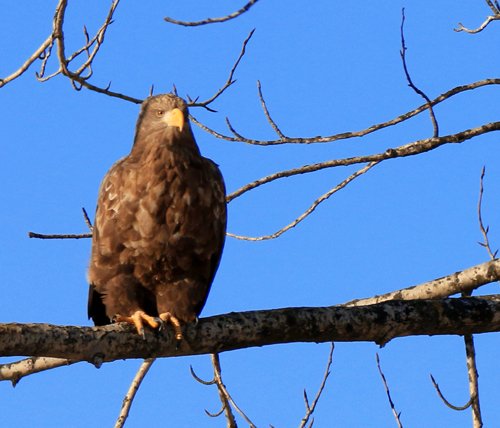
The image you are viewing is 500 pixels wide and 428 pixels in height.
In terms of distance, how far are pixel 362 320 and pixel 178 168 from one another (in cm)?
133

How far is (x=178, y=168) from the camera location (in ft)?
16.8

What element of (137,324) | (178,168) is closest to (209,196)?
(178,168)

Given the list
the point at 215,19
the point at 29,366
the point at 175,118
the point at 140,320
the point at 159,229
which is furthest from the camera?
the point at 175,118

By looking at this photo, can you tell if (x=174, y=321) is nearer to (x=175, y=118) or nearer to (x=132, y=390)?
(x=132, y=390)

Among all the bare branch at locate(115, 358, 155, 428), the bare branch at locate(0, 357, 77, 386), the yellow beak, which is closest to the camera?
the bare branch at locate(0, 357, 77, 386)

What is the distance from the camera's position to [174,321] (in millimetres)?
4707

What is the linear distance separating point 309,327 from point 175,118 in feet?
4.91

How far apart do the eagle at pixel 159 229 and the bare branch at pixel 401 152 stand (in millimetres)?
440

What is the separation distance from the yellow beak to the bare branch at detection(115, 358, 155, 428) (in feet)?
4.12

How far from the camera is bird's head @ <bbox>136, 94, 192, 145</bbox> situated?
17.3ft

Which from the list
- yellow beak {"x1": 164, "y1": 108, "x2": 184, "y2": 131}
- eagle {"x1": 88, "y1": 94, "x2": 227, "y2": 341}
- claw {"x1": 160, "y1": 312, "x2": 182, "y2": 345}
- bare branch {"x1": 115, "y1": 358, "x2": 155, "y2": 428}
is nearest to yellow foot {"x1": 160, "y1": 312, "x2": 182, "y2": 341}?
claw {"x1": 160, "y1": 312, "x2": 182, "y2": 345}

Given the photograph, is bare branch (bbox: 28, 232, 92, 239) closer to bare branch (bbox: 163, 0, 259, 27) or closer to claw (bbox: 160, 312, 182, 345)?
claw (bbox: 160, 312, 182, 345)

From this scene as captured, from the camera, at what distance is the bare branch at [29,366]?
4832mm

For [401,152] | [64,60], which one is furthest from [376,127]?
[64,60]
